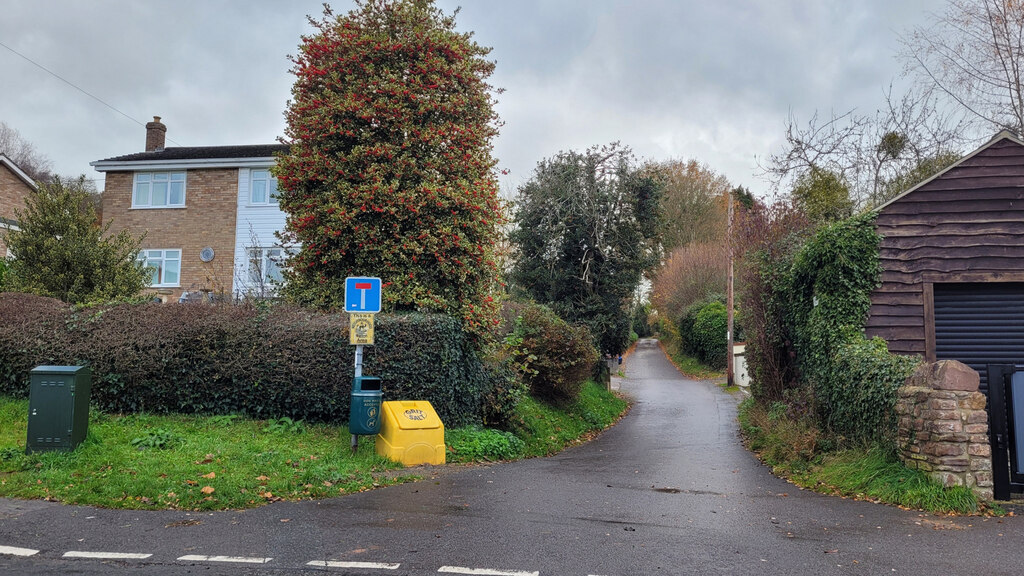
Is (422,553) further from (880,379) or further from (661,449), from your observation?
(661,449)

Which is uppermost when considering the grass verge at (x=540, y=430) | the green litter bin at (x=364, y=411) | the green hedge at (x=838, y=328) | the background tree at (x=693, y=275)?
the background tree at (x=693, y=275)

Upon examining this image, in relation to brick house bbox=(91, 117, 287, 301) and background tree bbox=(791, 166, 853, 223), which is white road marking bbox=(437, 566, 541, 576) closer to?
background tree bbox=(791, 166, 853, 223)

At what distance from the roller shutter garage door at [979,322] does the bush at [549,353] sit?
7.85 m

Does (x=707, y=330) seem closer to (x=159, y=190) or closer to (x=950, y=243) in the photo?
(x=950, y=243)

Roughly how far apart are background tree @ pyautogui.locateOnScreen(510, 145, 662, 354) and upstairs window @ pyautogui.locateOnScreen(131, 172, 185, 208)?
1254 centimetres

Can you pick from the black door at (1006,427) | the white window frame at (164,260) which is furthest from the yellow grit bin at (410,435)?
the white window frame at (164,260)

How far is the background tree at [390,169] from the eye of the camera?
1222 cm

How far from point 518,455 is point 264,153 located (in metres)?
18.9

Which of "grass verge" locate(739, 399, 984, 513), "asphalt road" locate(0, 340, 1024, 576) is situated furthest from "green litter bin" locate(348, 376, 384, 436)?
"grass verge" locate(739, 399, 984, 513)

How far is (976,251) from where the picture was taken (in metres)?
12.0

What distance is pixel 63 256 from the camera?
619 inches

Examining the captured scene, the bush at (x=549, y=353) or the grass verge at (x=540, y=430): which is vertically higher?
the bush at (x=549, y=353)

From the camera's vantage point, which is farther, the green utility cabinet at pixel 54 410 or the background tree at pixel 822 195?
the background tree at pixel 822 195

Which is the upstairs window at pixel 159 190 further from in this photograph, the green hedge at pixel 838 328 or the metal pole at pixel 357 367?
the green hedge at pixel 838 328
